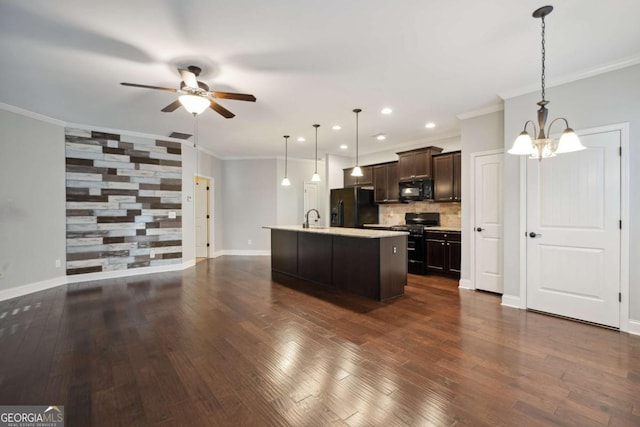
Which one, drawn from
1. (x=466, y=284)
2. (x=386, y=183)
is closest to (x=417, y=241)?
(x=466, y=284)

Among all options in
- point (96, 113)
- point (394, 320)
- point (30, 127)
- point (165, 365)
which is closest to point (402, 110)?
point (394, 320)

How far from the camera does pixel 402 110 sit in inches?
168

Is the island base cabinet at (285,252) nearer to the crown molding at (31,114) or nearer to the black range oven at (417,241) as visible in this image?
the black range oven at (417,241)

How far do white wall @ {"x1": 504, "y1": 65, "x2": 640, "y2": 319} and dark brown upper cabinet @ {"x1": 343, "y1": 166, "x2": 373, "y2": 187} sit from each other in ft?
11.2

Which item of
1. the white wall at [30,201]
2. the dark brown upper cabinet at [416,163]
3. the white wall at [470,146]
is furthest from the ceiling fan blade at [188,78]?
the dark brown upper cabinet at [416,163]

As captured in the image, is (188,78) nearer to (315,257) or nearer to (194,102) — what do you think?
(194,102)

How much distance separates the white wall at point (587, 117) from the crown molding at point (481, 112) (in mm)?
351

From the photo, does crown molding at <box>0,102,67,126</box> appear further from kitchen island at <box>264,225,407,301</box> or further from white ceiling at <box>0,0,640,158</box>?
kitchen island at <box>264,225,407,301</box>

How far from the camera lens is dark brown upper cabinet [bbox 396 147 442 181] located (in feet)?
18.5

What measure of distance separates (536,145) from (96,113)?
5.67 meters

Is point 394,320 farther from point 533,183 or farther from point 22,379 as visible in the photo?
point 22,379

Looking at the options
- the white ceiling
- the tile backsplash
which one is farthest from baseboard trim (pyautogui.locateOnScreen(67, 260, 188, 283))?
the tile backsplash

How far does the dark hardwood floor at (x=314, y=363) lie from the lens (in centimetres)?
176

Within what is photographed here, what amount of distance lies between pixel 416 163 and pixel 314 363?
15.2 ft
